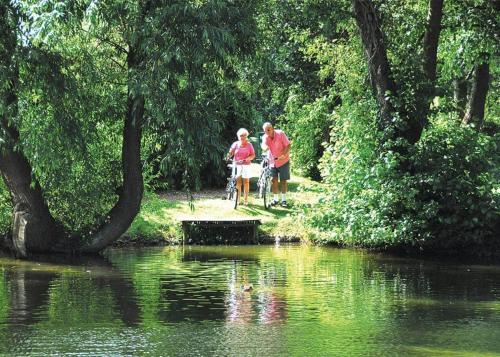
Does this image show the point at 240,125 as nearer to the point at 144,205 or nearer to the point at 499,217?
the point at 144,205

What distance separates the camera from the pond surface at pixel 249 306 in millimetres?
9891

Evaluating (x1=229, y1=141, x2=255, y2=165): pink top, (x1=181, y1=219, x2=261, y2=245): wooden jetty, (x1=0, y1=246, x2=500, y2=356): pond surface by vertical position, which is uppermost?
(x1=229, y1=141, x2=255, y2=165): pink top

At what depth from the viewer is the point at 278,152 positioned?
21.8 metres

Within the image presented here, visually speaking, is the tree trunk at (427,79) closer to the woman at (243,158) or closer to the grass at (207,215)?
the grass at (207,215)

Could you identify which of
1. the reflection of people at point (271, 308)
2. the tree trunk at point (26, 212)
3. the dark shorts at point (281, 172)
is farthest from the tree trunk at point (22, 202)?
the dark shorts at point (281, 172)

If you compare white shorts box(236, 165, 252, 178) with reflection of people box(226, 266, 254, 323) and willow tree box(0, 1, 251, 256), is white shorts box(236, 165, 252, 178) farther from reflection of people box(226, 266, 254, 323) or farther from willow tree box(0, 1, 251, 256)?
reflection of people box(226, 266, 254, 323)

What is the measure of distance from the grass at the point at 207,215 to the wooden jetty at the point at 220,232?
254 millimetres

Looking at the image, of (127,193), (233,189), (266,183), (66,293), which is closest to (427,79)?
(266,183)

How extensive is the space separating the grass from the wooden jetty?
0.83 feet

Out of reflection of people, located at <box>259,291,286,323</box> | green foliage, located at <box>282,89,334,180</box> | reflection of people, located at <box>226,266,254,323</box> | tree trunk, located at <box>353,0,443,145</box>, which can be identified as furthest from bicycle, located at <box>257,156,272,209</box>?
reflection of people, located at <box>259,291,286,323</box>

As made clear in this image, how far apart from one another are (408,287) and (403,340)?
3887mm

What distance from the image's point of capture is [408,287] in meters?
14.0

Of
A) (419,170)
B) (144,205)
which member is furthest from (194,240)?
(419,170)

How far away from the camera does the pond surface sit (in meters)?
9.89
